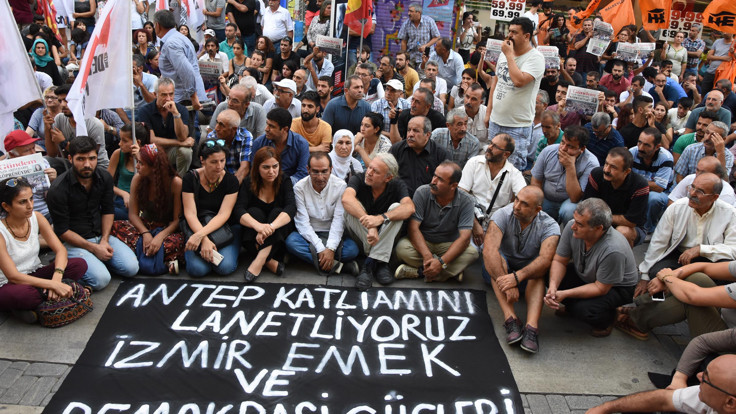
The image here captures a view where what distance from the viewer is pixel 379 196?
610 cm

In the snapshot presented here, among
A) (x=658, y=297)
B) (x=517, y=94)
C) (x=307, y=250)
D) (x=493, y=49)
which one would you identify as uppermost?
(x=493, y=49)

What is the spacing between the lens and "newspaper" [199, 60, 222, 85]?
924cm

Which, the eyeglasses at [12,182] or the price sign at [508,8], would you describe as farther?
the price sign at [508,8]

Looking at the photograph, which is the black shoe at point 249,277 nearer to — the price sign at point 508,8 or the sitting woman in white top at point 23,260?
the sitting woman in white top at point 23,260

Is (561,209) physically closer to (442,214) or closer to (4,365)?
(442,214)

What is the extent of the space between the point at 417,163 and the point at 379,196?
2.83 ft

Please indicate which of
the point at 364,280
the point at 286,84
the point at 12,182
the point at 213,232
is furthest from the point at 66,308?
the point at 286,84

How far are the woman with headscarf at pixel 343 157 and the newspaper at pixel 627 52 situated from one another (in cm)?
678

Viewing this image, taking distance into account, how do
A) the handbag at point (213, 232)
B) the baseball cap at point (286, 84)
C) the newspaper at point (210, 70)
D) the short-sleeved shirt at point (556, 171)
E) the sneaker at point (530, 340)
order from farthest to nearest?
the newspaper at point (210, 70), the baseball cap at point (286, 84), the short-sleeved shirt at point (556, 171), the handbag at point (213, 232), the sneaker at point (530, 340)

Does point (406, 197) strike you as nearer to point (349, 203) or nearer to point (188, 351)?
point (349, 203)

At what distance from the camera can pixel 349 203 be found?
236 inches

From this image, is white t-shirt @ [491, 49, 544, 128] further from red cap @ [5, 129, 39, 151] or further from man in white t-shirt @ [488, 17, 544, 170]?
red cap @ [5, 129, 39, 151]

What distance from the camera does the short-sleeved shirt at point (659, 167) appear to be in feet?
23.1

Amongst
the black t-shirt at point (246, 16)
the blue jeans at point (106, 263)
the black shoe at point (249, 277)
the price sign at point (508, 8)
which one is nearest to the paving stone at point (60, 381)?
the blue jeans at point (106, 263)
